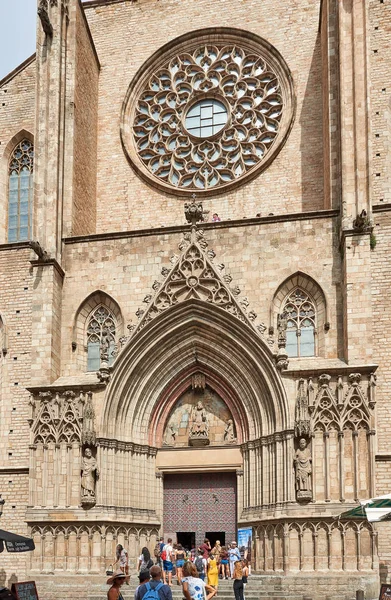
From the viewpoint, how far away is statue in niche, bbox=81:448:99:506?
19625 mm

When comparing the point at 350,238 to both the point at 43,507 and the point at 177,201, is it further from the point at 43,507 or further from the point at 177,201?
the point at 43,507

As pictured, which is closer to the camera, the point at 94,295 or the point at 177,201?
the point at 94,295

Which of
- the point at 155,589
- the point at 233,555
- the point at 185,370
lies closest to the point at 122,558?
the point at 233,555

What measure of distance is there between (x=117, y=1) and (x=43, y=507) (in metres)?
14.8

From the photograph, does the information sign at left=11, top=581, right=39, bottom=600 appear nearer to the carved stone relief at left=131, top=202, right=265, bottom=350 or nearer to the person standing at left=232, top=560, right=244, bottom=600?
the person standing at left=232, top=560, right=244, bottom=600

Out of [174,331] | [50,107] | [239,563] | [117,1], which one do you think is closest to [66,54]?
[50,107]

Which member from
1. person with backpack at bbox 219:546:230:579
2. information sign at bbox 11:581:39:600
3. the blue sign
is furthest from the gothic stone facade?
information sign at bbox 11:581:39:600

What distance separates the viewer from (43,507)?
20.1 m

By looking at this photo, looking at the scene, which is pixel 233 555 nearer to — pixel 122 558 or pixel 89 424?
pixel 122 558

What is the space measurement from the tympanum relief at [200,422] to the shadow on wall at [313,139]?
573 cm

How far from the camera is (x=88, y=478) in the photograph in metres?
19.7

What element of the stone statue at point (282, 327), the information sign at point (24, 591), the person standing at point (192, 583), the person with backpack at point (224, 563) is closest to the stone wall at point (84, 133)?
the stone statue at point (282, 327)

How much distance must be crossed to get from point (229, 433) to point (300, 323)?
2.91 m

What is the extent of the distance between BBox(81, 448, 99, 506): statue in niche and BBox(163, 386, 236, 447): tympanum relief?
1.94 m
